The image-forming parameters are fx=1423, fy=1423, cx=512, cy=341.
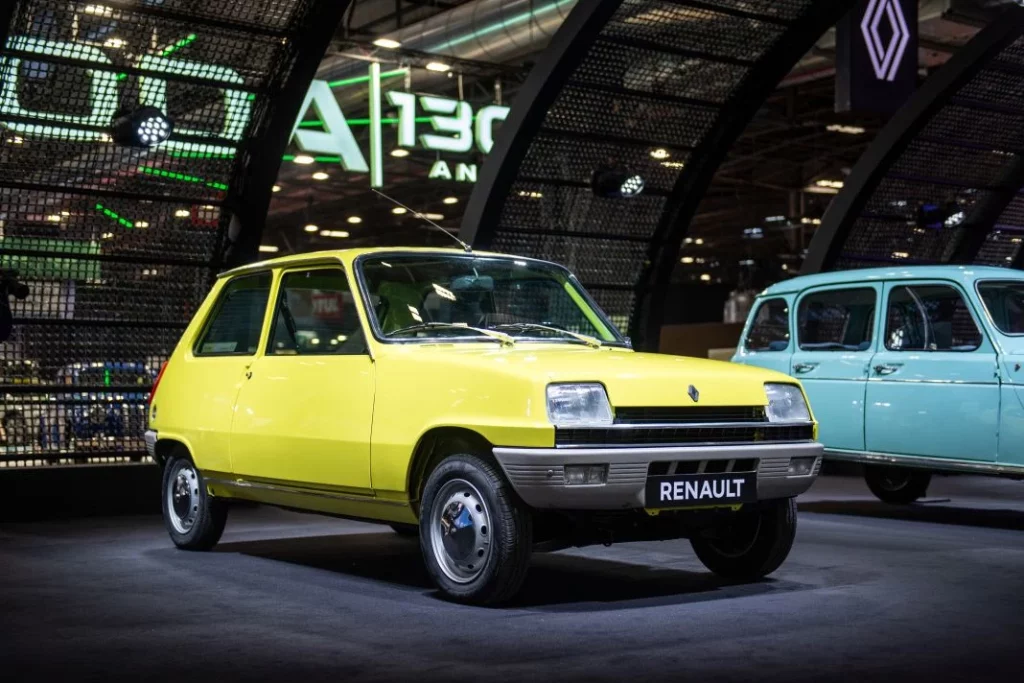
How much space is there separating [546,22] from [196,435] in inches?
476

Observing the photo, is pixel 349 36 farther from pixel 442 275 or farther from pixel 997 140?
pixel 442 275

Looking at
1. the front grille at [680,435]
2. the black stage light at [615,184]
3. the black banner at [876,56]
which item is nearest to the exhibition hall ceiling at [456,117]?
the black stage light at [615,184]

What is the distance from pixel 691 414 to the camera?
6496 mm

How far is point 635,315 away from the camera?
13328 mm

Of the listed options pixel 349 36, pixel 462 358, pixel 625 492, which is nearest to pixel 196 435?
pixel 462 358

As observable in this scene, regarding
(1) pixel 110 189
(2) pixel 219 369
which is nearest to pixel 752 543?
(2) pixel 219 369

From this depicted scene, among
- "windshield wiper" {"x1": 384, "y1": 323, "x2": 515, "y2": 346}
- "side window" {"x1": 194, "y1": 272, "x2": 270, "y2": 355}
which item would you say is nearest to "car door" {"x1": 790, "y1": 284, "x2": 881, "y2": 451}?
"windshield wiper" {"x1": 384, "y1": 323, "x2": 515, "y2": 346}

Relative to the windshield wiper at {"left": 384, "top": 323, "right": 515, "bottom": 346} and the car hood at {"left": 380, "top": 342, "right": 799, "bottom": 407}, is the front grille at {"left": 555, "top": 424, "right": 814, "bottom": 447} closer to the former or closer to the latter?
the car hood at {"left": 380, "top": 342, "right": 799, "bottom": 407}

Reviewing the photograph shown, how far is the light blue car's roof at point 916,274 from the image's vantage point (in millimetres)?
9742

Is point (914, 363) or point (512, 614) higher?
point (914, 363)

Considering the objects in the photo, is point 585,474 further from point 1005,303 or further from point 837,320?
point 837,320

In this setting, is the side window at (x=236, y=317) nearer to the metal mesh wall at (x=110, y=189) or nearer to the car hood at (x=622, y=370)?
the car hood at (x=622, y=370)

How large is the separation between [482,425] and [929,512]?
5.75 meters

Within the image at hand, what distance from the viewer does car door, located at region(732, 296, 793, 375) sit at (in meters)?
11.1
